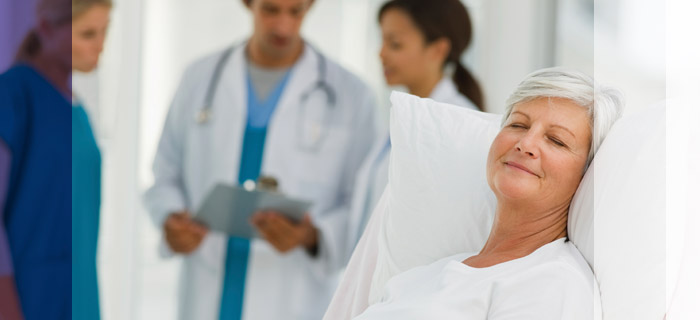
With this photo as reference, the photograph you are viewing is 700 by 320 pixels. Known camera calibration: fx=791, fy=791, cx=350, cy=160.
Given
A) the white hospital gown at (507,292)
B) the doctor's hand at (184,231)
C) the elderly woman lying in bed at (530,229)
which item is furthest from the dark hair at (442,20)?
the white hospital gown at (507,292)

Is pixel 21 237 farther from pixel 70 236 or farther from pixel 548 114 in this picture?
pixel 548 114

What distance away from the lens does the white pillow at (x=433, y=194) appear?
1154mm

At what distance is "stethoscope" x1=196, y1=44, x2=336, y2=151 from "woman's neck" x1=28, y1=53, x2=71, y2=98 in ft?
1.42

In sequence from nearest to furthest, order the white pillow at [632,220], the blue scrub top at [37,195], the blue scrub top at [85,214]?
the white pillow at [632,220] → the blue scrub top at [37,195] → the blue scrub top at [85,214]

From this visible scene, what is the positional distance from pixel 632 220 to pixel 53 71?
148 centimetres

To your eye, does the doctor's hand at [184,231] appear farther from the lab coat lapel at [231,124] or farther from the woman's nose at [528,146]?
the woman's nose at [528,146]

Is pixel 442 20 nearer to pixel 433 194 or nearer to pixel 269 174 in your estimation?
pixel 269 174

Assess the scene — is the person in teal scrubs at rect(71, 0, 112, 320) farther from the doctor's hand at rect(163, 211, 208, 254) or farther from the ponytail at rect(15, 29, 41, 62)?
the doctor's hand at rect(163, 211, 208, 254)

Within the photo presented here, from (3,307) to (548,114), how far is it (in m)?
1.34

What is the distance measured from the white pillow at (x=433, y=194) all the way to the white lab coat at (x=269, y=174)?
101 centimetres

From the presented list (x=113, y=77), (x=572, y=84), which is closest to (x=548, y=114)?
(x=572, y=84)

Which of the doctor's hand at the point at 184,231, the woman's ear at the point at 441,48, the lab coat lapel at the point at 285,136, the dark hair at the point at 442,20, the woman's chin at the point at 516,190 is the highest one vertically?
the dark hair at the point at 442,20

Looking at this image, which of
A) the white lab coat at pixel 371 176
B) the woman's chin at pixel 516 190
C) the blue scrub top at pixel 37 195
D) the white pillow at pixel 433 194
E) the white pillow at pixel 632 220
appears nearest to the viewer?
the white pillow at pixel 632 220

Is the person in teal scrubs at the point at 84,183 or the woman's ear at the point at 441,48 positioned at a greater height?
the woman's ear at the point at 441,48
